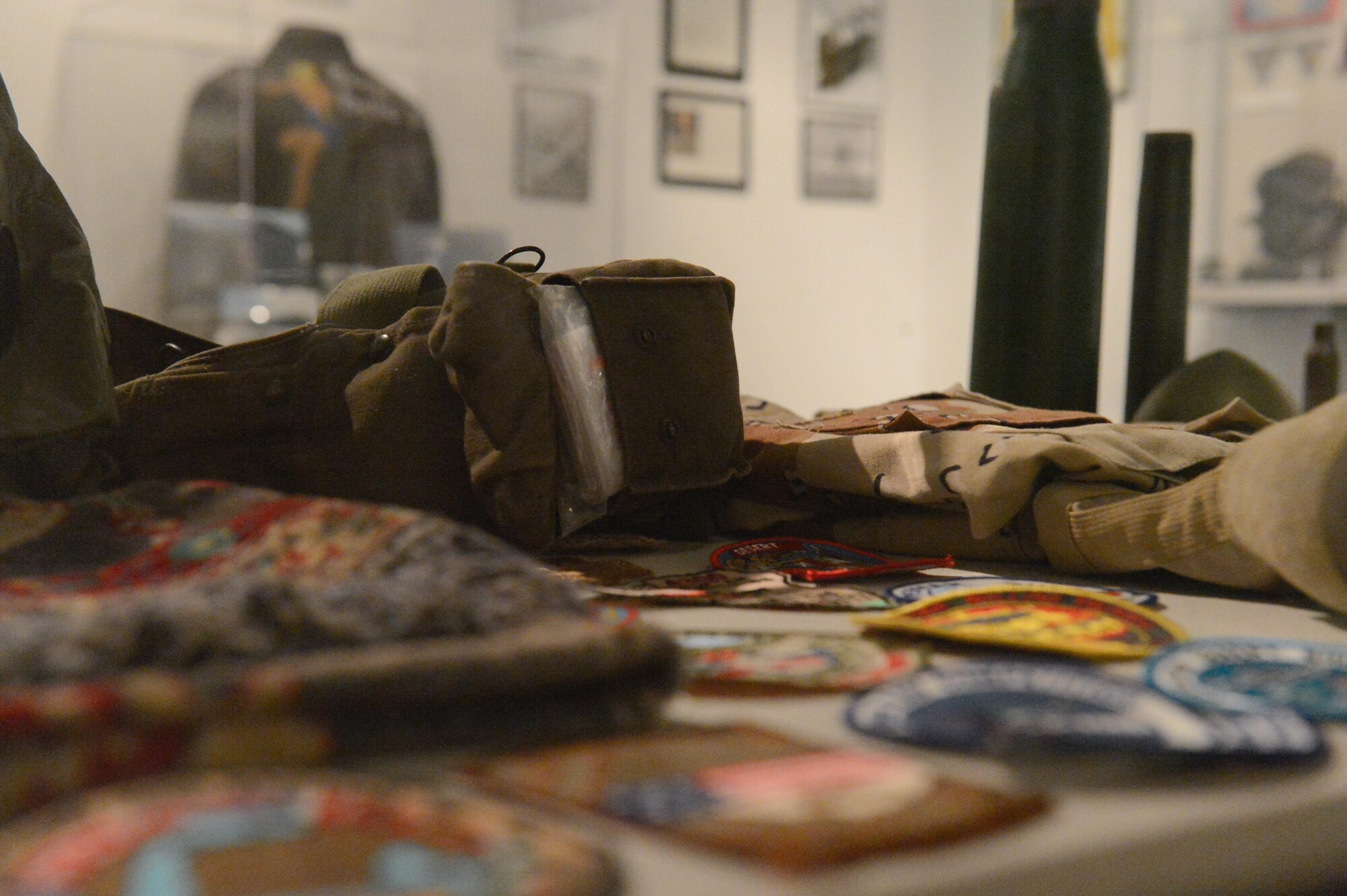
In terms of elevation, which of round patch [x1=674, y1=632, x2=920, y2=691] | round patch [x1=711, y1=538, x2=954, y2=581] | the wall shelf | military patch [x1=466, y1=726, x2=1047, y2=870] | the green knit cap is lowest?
round patch [x1=711, y1=538, x2=954, y2=581]

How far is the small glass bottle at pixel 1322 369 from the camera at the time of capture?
1.69 metres

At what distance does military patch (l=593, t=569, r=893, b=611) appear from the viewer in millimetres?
688

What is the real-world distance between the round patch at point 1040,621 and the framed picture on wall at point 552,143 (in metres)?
2.45

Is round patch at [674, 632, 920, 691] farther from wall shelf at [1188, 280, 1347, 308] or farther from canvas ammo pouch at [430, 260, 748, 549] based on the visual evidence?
wall shelf at [1188, 280, 1347, 308]

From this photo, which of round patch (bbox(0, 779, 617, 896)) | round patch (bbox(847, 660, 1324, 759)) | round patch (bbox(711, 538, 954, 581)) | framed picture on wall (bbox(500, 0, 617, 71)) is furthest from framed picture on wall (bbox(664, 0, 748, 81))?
round patch (bbox(0, 779, 617, 896))

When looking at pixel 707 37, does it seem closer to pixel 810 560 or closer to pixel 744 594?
pixel 810 560

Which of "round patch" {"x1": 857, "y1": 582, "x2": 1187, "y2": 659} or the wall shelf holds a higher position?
the wall shelf

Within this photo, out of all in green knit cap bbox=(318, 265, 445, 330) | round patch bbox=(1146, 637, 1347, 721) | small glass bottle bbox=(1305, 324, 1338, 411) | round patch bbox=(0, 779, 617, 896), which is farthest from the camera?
small glass bottle bbox=(1305, 324, 1338, 411)

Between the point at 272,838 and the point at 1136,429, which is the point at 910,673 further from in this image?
the point at 1136,429

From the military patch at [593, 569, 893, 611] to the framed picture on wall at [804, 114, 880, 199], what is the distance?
121 inches

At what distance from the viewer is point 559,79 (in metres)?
2.97

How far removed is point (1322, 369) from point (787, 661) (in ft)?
4.77

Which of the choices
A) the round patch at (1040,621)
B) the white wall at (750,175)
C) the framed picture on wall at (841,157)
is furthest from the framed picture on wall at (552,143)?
the round patch at (1040,621)

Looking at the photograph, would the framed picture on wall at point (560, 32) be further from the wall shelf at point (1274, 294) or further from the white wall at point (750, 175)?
the wall shelf at point (1274, 294)
